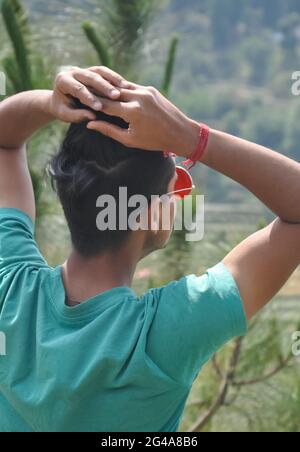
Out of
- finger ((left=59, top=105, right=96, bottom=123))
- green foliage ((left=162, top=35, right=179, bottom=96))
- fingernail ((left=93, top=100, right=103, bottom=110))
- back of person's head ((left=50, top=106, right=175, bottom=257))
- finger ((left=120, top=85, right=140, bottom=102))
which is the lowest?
green foliage ((left=162, top=35, right=179, bottom=96))

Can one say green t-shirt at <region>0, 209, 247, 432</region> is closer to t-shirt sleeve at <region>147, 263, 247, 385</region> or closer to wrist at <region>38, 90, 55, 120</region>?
t-shirt sleeve at <region>147, 263, 247, 385</region>

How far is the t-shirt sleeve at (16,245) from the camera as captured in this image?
1.21m

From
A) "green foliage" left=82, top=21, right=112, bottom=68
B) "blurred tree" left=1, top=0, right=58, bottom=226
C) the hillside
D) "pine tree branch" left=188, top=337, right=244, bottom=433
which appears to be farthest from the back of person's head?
the hillside

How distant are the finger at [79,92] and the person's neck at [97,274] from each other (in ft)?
0.61

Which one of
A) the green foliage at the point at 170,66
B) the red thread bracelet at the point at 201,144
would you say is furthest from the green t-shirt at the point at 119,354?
the green foliage at the point at 170,66

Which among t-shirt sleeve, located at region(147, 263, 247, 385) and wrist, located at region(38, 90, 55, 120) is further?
wrist, located at region(38, 90, 55, 120)

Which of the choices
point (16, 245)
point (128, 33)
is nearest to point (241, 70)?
point (128, 33)

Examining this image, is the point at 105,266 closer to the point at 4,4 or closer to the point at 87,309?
the point at 87,309

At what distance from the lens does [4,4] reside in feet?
7.75

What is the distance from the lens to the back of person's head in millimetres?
1134

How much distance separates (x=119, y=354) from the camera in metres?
1.07
